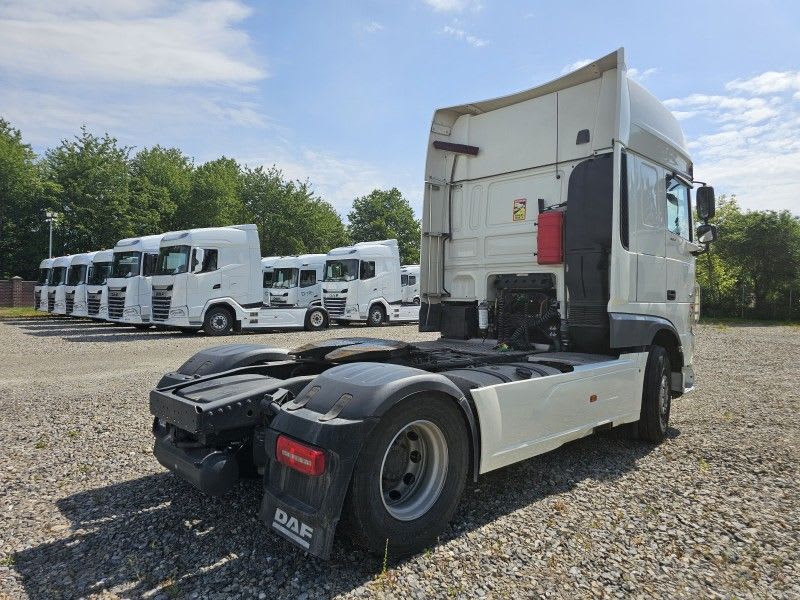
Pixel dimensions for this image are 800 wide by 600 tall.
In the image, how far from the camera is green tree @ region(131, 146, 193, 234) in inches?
1530

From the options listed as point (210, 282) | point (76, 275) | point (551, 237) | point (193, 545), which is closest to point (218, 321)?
point (210, 282)

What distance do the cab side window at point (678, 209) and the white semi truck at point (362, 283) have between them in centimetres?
1490

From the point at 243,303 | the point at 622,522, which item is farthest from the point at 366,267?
the point at 622,522

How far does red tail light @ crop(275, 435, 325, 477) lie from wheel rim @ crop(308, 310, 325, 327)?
54.6ft

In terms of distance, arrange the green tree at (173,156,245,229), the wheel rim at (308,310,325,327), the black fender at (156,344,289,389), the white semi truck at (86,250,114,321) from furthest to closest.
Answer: the green tree at (173,156,245,229) → the white semi truck at (86,250,114,321) → the wheel rim at (308,310,325,327) → the black fender at (156,344,289,389)

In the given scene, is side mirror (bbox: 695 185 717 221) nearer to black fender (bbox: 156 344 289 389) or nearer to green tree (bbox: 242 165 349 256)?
black fender (bbox: 156 344 289 389)

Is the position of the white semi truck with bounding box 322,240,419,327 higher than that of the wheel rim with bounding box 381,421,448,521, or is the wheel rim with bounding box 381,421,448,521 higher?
the white semi truck with bounding box 322,240,419,327

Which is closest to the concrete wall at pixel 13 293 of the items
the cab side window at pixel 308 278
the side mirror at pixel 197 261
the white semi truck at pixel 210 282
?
the cab side window at pixel 308 278

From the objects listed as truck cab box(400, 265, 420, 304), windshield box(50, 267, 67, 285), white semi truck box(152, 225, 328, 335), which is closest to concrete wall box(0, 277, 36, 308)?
windshield box(50, 267, 67, 285)

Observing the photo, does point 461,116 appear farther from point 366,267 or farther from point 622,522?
point 366,267

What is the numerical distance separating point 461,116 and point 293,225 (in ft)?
128

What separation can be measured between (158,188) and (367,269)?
28.1 m

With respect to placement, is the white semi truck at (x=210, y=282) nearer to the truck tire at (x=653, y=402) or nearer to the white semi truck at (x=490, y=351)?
the white semi truck at (x=490, y=351)

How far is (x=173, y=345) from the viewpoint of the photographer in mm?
13758
